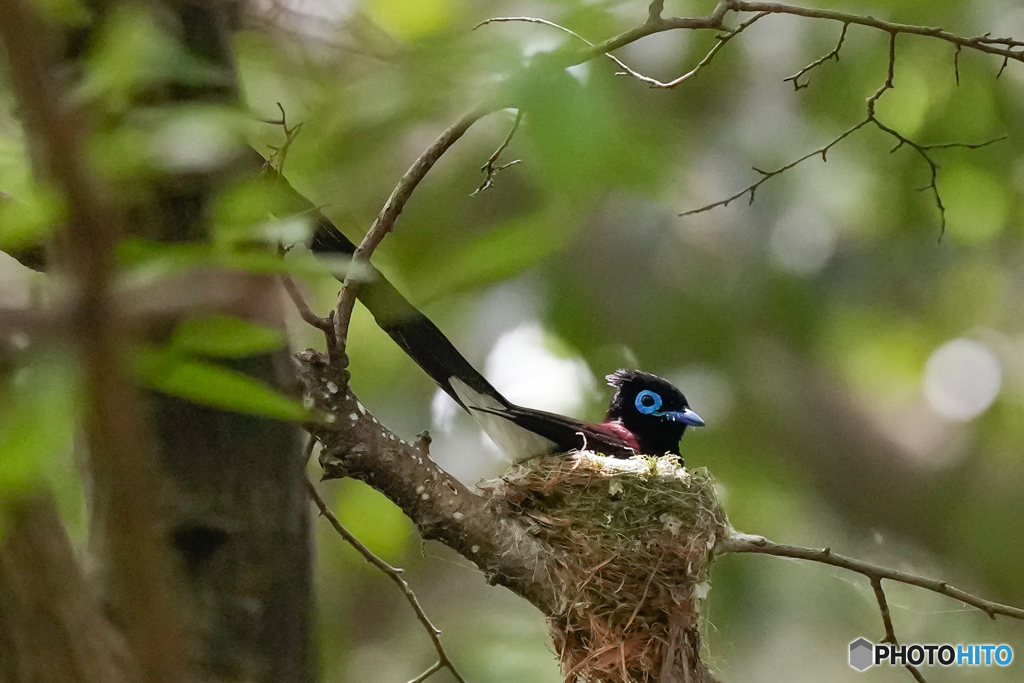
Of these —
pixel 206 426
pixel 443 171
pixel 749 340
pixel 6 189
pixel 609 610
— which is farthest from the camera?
pixel 749 340

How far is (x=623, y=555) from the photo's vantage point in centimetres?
316

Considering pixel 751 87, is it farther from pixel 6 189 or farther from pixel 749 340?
pixel 6 189

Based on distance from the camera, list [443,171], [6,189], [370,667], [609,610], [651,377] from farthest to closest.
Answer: [370,667]
[651,377]
[609,610]
[443,171]
[6,189]

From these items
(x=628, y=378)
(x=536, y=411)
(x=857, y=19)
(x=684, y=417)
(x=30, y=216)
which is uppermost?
(x=628, y=378)

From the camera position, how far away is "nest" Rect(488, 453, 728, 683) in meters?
2.94

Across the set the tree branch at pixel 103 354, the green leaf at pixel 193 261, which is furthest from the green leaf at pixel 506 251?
the tree branch at pixel 103 354

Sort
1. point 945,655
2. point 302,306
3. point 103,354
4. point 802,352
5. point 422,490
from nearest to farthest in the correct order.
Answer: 1. point 103,354
2. point 302,306
3. point 422,490
4. point 945,655
5. point 802,352

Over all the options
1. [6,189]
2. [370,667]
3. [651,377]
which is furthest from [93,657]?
[370,667]

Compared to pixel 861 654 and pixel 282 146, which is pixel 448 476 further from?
pixel 861 654

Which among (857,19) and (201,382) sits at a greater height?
(857,19)

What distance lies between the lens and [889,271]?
249 inches

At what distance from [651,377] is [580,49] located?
13.5 feet


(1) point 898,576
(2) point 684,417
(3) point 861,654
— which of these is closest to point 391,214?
(1) point 898,576

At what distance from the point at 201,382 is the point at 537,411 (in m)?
3.19
